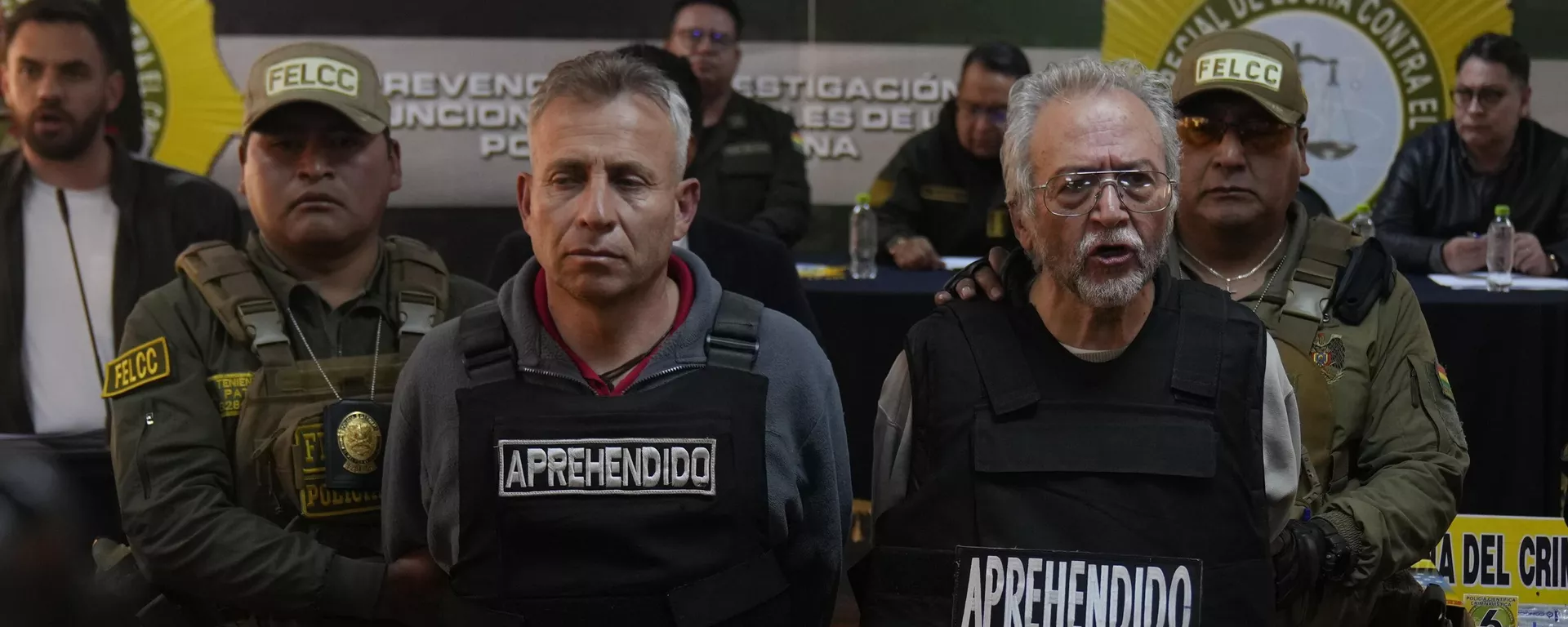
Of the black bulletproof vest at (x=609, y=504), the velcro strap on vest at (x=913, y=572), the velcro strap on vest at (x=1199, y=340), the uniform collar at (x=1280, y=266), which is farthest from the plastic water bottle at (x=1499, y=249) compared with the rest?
the black bulletproof vest at (x=609, y=504)

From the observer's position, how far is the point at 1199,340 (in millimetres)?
2096

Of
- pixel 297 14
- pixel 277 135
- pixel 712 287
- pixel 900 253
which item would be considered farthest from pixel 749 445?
pixel 297 14

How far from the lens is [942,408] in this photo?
2100 mm

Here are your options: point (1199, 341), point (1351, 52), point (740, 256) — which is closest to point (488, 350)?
point (1199, 341)

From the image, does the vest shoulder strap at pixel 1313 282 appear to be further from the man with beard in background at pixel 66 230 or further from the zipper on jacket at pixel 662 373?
the man with beard in background at pixel 66 230

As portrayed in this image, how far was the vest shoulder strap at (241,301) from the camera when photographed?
8.02 feet

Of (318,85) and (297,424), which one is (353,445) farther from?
(318,85)

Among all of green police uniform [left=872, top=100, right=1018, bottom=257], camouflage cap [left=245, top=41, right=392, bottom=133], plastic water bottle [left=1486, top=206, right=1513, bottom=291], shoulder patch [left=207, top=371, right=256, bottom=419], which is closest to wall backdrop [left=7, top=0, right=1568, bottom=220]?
green police uniform [left=872, top=100, right=1018, bottom=257]

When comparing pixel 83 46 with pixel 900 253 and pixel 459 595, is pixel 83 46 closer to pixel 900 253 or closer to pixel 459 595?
pixel 900 253

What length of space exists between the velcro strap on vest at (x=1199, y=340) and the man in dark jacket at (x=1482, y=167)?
3.27 m

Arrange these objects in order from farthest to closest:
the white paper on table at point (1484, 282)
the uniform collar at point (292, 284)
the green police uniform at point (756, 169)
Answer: the green police uniform at point (756, 169), the white paper on table at point (1484, 282), the uniform collar at point (292, 284)

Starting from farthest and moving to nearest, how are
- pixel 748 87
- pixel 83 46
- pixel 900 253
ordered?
1. pixel 748 87
2. pixel 900 253
3. pixel 83 46

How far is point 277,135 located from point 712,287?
0.99 meters

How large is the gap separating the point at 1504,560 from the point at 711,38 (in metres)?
3.21
